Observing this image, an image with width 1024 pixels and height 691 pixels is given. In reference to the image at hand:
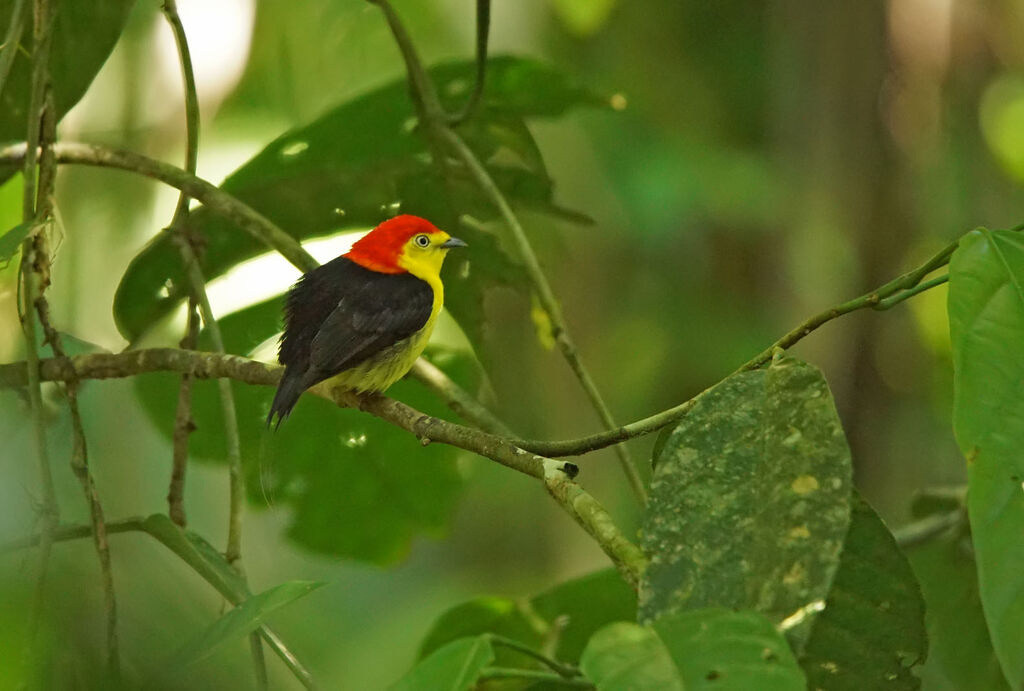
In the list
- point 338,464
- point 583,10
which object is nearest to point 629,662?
point 338,464

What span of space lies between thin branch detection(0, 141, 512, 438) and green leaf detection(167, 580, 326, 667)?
3.21ft

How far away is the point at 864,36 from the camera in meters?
5.43

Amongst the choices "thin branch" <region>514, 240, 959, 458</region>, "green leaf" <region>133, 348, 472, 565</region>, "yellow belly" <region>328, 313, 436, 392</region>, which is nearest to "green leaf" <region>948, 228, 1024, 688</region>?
"thin branch" <region>514, 240, 959, 458</region>

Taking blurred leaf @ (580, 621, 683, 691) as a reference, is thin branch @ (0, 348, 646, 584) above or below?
above

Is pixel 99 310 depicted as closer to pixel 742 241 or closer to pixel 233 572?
pixel 233 572

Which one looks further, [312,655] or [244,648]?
[312,655]

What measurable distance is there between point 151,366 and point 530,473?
3.26 ft

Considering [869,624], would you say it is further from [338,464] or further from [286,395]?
[338,464]

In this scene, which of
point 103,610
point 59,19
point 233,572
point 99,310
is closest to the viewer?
point 103,610

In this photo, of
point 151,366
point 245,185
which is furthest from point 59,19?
point 151,366

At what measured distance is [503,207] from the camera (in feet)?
7.59

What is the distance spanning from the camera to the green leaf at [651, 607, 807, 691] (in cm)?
96

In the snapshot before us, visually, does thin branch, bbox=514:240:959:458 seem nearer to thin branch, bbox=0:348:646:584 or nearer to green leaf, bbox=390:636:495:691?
thin branch, bbox=0:348:646:584

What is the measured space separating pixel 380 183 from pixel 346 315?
331mm
